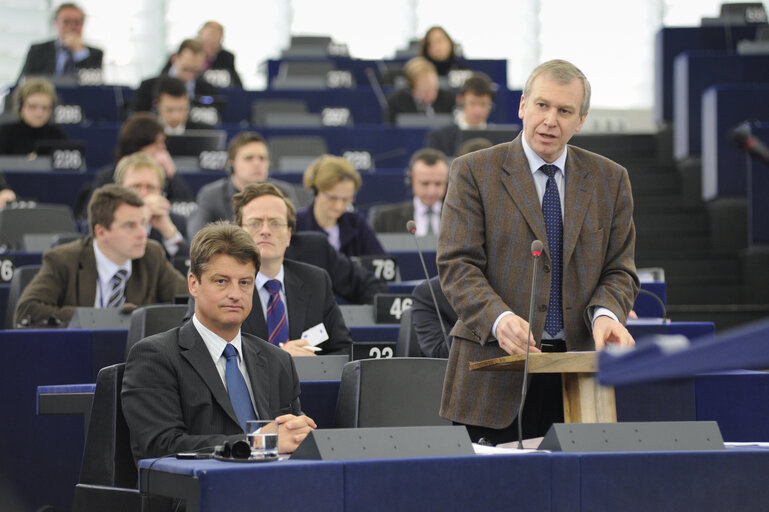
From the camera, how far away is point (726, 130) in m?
8.98

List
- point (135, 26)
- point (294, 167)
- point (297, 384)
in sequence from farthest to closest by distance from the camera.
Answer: point (135, 26)
point (294, 167)
point (297, 384)

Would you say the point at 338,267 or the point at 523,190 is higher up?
the point at 523,190

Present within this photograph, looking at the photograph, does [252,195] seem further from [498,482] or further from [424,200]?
[424,200]

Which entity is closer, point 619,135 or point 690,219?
point 690,219

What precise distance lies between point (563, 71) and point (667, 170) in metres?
7.57

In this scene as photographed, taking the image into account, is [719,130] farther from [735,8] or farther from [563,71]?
[563,71]

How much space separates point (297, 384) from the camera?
3418mm

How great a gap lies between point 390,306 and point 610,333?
2591mm

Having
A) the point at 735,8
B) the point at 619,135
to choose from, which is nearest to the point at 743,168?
the point at 619,135

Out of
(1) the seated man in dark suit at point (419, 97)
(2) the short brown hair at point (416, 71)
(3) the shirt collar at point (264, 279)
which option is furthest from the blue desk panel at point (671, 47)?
(3) the shirt collar at point (264, 279)

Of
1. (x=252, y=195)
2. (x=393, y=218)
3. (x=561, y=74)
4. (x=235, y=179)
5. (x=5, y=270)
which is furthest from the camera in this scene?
(x=393, y=218)

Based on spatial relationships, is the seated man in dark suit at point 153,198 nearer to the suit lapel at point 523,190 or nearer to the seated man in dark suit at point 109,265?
the seated man in dark suit at point 109,265

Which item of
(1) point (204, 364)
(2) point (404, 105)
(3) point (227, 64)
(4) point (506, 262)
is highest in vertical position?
(3) point (227, 64)

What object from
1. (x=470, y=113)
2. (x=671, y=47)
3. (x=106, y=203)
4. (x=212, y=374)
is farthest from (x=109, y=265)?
(x=671, y=47)
